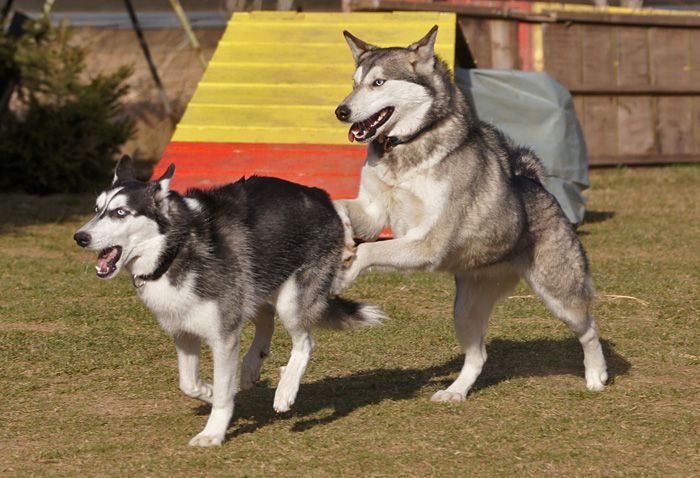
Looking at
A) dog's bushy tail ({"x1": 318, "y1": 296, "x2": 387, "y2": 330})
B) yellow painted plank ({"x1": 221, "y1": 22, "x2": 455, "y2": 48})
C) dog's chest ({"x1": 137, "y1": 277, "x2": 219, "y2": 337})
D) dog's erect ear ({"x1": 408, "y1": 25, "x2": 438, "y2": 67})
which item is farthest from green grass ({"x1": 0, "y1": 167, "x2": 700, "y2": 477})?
yellow painted plank ({"x1": 221, "y1": 22, "x2": 455, "y2": 48})

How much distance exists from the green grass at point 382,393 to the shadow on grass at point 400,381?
0.02m

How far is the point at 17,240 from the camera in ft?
38.5

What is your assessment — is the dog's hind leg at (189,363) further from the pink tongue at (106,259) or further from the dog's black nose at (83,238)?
the dog's black nose at (83,238)

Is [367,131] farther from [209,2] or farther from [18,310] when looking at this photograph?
[209,2]

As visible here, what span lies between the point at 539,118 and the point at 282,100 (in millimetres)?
2678

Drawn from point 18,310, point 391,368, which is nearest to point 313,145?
point 18,310

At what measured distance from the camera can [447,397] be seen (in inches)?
248

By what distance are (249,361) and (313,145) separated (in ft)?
15.8

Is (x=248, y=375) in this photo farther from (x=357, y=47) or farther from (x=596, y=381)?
(x=596, y=381)

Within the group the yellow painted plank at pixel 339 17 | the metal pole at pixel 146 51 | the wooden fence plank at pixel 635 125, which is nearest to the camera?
the yellow painted plank at pixel 339 17

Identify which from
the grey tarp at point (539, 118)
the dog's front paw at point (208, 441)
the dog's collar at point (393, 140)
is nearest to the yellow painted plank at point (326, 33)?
the grey tarp at point (539, 118)

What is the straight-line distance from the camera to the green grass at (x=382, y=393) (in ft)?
17.3

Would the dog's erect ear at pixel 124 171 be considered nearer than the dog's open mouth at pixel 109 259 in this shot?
No

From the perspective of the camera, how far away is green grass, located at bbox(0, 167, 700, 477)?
5.29m
